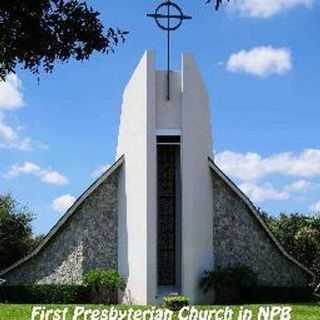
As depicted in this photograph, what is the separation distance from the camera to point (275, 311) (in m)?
22.0

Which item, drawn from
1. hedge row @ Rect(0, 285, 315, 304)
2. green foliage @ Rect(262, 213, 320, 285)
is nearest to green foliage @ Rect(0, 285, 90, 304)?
hedge row @ Rect(0, 285, 315, 304)

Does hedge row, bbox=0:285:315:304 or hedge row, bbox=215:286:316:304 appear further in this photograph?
hedge row, bbox=0:285:315:304

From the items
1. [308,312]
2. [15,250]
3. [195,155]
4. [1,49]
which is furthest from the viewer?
[15,250]

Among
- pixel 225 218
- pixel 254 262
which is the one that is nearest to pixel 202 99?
pixel 225 218

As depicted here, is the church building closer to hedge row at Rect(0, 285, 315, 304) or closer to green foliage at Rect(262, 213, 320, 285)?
hedge row at Rect(0, 285, 315, 304)

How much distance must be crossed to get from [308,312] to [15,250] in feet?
47.2

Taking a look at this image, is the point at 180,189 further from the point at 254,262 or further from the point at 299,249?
the point at 299,249

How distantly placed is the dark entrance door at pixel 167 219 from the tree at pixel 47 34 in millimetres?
19778

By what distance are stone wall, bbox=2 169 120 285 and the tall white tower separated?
467 millimetres

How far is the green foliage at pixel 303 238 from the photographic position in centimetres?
3188

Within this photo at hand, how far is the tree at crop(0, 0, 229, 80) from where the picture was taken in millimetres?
8008

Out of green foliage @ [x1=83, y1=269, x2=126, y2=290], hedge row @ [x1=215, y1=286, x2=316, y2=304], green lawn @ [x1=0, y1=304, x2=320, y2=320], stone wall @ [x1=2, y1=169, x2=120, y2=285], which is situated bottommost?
green lawn @ [x1=0, y1=304, x2=320, y2=320]

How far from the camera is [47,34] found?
8.26 meters

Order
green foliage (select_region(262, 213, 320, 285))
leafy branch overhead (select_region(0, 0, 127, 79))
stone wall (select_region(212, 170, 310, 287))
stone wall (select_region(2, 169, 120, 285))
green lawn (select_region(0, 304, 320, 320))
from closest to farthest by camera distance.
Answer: leafy branch overhead (select_region(0, 0, 127, 79))
green lawn (select_region(0, 304, 320, 320))
stone wall (select_region(2, 169, 120, 285))
stone wall (select_region(212, 170, 310, 287))
green foliage (select_region(262, 213, 320, 285))
